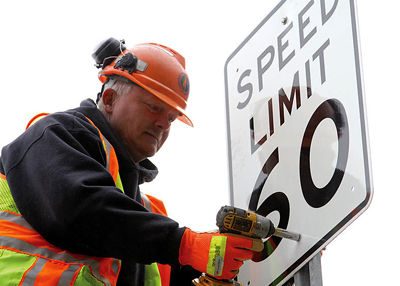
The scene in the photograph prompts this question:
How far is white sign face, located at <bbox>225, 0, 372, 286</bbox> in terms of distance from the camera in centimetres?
218

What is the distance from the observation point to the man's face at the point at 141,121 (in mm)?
3201

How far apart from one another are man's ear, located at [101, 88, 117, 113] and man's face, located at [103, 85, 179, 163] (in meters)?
0.09

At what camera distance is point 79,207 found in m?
2.21

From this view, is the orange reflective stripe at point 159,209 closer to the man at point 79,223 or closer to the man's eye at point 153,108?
the man at point 79,223

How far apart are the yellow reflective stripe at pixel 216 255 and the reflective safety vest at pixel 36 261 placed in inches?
21.1

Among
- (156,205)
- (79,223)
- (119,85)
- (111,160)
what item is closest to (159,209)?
(156,205)

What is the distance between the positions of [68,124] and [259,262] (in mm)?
1211

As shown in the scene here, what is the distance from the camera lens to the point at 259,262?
2.64 metres

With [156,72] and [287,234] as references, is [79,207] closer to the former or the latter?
[287,234]

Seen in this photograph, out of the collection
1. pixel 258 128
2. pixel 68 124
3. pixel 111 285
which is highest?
pixel 258 128

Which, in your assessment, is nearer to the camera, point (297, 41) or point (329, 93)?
point (329, 93)

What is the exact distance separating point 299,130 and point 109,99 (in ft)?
4.64

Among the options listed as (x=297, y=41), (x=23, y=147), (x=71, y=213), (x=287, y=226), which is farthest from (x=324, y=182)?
(x=23, y=147)

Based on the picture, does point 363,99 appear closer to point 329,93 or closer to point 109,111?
point 329,93
